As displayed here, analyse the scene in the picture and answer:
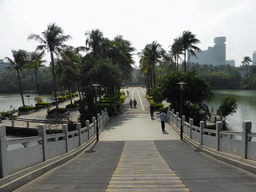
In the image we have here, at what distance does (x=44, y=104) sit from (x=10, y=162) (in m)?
33.4

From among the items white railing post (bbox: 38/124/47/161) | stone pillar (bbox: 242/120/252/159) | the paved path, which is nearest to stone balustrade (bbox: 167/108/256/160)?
stone pillar (bbox: 242/120/252/159)

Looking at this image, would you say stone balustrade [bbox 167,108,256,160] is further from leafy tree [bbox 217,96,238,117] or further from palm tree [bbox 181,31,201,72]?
palm tree [bbox 181,31,201,72]

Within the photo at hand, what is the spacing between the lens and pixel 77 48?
29.0m

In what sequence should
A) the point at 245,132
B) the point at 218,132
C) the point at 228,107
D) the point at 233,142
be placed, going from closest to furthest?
1. the point at 245,132
2. the point at 233,142
3. the point at 218,132
4. the point at 228,107

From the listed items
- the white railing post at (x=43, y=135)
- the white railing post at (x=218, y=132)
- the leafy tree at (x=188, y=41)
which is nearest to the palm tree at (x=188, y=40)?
the leafy tree at (x=188, y=41)

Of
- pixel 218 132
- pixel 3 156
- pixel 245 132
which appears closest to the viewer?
pixel 3 156

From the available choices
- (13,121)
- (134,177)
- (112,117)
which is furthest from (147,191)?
(13,121)

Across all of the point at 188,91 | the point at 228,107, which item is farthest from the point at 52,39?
the point at 228,107

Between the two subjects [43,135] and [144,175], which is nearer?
[144,175]

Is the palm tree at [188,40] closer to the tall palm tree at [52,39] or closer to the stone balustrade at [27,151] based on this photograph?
the tall palm tree at [52,39]

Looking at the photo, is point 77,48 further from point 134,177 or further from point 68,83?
point 134,177

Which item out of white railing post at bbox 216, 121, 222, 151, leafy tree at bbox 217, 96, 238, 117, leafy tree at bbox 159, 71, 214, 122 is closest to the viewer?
white railing post at bbox 216, 121, 222, 151

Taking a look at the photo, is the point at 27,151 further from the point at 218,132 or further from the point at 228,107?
the point at 228,107

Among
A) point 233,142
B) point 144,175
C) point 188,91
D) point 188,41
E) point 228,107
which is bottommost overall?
point 144,175
